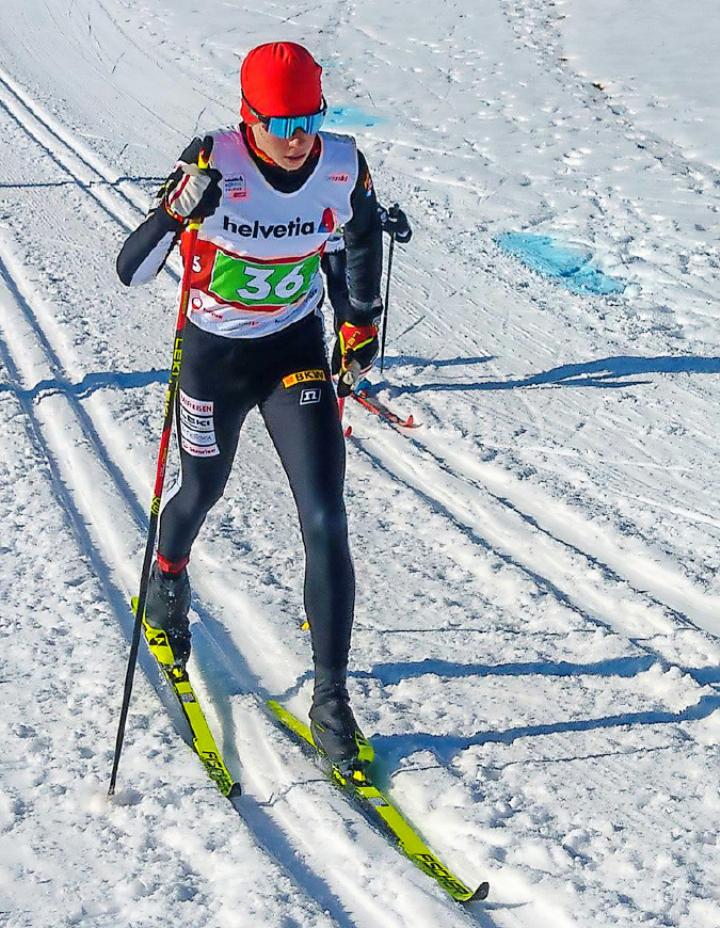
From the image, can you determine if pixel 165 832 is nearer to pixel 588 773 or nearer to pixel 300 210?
pixel 588 773

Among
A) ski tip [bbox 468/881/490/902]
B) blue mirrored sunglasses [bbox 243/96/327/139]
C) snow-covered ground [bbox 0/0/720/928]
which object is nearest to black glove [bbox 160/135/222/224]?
blue mirrored sunglasses [bbox 243/96/327/139]

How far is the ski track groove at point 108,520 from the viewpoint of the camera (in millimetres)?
3582

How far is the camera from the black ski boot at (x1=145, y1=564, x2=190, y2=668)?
454 cm

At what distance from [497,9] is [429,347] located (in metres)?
12.0

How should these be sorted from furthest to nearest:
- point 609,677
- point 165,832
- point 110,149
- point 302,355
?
point 110,149
point 609,677
point 302,355
point 165,832

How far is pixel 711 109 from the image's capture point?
1385cm

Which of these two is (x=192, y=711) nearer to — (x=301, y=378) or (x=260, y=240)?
(x=301, y=378)

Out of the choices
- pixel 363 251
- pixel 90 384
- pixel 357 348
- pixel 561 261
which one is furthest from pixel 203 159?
pixel 561 261

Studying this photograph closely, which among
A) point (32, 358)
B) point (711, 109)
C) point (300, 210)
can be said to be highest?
point (300, 210)

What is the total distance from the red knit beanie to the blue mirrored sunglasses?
1 cm

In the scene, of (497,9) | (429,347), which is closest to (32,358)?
(429,347)

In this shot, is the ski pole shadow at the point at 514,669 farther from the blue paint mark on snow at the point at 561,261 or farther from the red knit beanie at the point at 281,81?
the blue paint mark on snow at the point at 561,261

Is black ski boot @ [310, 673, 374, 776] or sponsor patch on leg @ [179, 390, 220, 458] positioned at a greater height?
sponsor patch on leg @ [179, 390, 220, 458]

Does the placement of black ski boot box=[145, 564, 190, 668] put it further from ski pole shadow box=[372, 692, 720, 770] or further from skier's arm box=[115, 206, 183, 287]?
skier's arm box=[115, 206, 183, 287]
